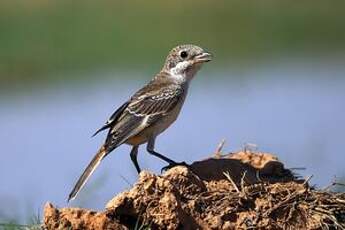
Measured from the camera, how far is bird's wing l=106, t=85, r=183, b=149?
461 inches

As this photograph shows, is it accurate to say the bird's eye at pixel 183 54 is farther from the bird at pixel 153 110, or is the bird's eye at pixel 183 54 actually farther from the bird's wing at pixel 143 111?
the bird's wing at pixel 143 111

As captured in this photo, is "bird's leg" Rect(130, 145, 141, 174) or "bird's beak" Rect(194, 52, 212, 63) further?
"bird's beak" Rect(194, 52, 212, 63)

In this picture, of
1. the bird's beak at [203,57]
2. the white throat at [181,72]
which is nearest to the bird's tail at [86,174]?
the white throat at [181,72]

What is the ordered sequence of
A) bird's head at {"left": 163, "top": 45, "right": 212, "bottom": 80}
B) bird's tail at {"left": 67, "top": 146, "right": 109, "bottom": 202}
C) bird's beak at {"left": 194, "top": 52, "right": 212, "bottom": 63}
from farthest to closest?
bird's head at {"left": 163, "top": 45, "right": 212, "bottom": 80}
bird's beak at {"left": 194, "top": 52, "right": 212, "bottom": 63}
bird's tail at {"left": 67, "top": 146, "right": 109, "bottom": 202}

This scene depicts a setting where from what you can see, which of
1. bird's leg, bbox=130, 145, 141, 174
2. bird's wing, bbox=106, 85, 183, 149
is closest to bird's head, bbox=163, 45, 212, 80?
bird's wing, bbox=106, 85, 183, 149

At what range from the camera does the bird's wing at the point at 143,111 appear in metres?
11.7

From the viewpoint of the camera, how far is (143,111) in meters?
12.0

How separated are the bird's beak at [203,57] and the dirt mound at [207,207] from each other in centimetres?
210

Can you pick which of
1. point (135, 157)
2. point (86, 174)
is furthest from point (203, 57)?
point (86, 174)

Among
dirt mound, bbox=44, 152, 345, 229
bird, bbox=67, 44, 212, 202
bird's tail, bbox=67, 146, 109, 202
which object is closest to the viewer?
dirt mound, bbox=44, 152, 345, 229

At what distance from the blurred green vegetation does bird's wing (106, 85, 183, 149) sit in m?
12.5

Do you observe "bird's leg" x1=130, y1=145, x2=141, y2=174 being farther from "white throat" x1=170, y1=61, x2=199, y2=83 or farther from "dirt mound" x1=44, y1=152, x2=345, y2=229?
"dirt mound" x1=44, y1=152, x2=345, y2=229

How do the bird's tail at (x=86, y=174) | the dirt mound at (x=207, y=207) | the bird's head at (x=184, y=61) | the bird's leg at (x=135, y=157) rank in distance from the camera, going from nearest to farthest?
the dirt mound at (x=207, y=207) < the bird's tail at (x=86, y=174) < the bird's leg at (x=135, y=157) < the bird's head at (x=184, y=61)

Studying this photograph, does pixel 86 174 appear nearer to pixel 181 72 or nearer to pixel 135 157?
pixel 135 157
